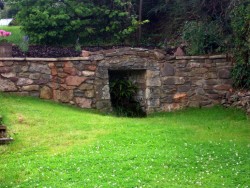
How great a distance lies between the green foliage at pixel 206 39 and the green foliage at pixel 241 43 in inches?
23.0

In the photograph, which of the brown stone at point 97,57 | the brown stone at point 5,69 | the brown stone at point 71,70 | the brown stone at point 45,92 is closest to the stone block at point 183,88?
the brown stone at point 97,57

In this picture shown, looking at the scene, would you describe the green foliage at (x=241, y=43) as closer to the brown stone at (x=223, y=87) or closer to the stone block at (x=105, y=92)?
the brown stone at (x=223, y=87)

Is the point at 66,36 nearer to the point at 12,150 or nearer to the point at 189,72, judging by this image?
the point at 189,72

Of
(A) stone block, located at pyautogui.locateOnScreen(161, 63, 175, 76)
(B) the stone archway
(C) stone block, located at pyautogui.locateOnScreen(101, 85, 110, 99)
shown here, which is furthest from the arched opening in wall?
(A) stone block, located at pyautogui.locateOnScreen(161, 63, 175, 76)

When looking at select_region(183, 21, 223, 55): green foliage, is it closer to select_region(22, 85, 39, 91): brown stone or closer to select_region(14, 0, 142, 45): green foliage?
select_region(14, 0, 142, 45): green foliage

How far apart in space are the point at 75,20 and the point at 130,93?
2.53 metres

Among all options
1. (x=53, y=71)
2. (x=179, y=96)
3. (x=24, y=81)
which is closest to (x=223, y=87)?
(x=179, y=96)

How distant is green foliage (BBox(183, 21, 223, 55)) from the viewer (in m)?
9.89

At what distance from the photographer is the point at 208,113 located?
359 inches

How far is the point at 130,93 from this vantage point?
9883 mm

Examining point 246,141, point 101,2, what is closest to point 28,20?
point 101,2

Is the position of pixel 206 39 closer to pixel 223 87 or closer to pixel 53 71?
pixel 223 87

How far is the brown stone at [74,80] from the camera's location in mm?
9570

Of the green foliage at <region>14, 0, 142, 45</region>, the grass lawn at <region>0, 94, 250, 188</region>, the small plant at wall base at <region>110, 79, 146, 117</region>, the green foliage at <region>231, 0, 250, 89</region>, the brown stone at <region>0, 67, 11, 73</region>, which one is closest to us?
the grass lawn at <region>0, 94, 250, 188</region>
